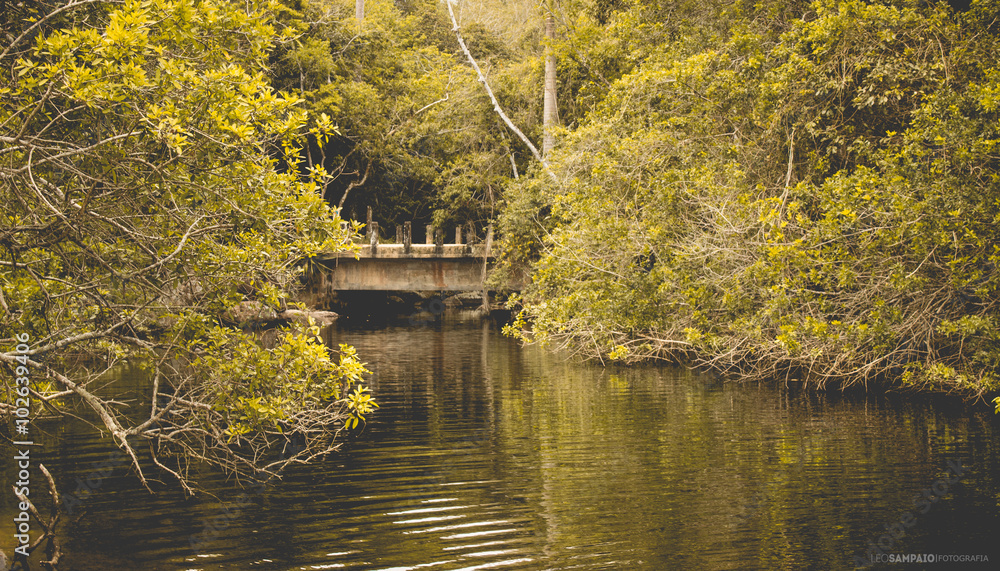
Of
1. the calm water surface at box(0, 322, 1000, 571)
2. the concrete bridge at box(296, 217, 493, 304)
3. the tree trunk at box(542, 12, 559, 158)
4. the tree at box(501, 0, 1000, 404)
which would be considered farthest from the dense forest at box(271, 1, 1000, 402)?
the concrete bridge at box(296, 217, 493, 304)

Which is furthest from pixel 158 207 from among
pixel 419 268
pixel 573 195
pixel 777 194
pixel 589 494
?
pixel 419 268

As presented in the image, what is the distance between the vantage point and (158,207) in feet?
23.1

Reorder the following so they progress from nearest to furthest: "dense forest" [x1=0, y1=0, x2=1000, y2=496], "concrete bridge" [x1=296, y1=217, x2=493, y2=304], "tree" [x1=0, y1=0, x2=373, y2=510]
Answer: "tree" [x1=0, y1=0, x2=373, y2=510] < "dense forest" [x1=0, y1=0, x2=1000, y2=496] < "concrete bridge" [x1=296, y1=217, x2=493, y2=304]

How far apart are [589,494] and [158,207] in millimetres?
4803

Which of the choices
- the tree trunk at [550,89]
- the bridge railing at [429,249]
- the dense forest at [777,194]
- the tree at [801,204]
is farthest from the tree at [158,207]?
the bridge railing at [429,249]

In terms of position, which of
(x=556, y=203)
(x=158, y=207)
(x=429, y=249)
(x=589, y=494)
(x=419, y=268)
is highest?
(x=556, y=203)

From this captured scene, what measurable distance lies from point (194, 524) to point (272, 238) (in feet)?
8.78

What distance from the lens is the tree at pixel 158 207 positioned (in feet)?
20.2

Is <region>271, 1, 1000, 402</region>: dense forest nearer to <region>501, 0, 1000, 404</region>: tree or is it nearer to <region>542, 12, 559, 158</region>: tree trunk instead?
<region>501, 0, 1000, 404</region>: tree

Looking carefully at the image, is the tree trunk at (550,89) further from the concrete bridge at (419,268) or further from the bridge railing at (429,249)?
the concrete bridge at (419,268)

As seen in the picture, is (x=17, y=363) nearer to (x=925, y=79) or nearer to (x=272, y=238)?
(x=272, y=238)

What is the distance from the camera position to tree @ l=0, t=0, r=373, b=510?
6172 mm

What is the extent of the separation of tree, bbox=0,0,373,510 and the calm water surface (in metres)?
0.93

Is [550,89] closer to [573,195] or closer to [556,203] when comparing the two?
A: [556,203]
